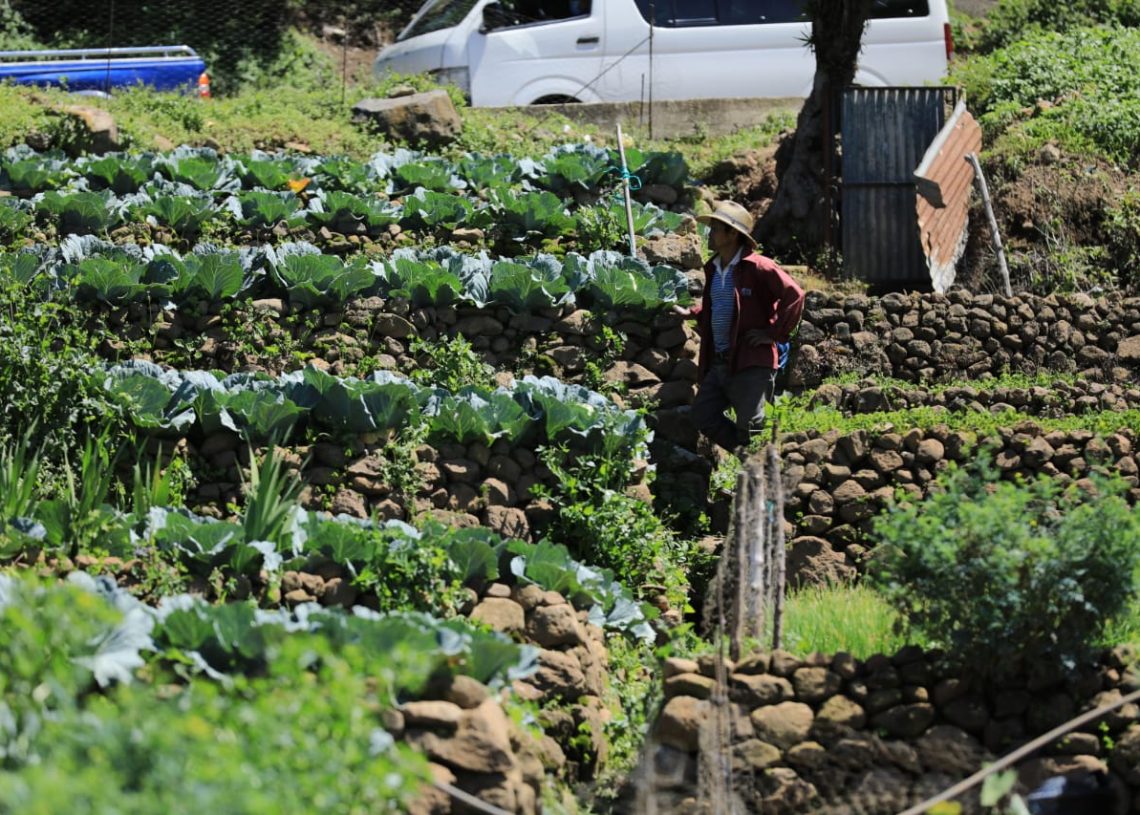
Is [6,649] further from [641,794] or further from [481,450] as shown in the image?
[481,450]

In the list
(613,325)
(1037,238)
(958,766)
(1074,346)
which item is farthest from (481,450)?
(1037,238)

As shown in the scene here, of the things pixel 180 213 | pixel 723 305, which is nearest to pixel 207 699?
pixel 723 305

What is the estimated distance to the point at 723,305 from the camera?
10586mm

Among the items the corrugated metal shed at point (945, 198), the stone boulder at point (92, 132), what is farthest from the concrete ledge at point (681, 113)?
the stone boulder at point (92, 132)

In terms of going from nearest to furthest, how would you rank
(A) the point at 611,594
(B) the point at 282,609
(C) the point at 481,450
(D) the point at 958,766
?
(D) the point at 958,766 → (B) the point at 282,609 → (A) the point at 611,594 → (C) the point at 481,450

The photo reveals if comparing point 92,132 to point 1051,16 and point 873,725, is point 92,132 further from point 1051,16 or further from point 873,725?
point 1051,16

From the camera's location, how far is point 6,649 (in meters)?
6.01

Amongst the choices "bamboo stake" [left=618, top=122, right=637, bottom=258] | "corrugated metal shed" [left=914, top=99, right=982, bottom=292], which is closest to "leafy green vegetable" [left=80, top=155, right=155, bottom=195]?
"bamboo stake" [left=618, top=122, right=637, bottom=258]

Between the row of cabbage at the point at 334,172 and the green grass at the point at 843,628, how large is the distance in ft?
17.9

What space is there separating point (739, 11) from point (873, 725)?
10.8 metres

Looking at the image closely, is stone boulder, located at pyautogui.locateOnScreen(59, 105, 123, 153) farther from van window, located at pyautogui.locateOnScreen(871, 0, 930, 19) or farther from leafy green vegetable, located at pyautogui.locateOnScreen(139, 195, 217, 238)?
van window, located at pyautogui.locateOnScreen(871, 0, 930, 19)

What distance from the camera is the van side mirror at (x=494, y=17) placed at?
54.6ft

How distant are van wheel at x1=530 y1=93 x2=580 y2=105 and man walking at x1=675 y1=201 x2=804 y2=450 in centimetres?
629

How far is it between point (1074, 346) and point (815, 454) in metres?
2.76
